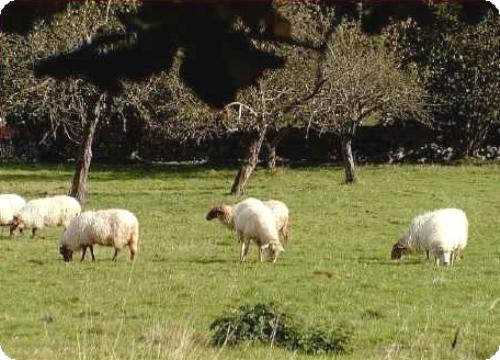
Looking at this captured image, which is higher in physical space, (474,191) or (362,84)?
(362,84)

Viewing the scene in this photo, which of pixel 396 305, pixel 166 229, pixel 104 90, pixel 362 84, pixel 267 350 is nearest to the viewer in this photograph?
pixel 104 90

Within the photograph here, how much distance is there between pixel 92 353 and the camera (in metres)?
7.39

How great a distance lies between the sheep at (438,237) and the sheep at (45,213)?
7182 mm

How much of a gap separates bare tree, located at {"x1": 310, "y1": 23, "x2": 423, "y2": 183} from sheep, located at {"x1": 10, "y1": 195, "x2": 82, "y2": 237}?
422 inches

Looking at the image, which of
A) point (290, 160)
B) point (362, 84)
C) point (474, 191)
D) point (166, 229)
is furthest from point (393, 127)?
point (166, 229)

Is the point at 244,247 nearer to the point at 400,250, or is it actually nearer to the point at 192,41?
the point at 400,250

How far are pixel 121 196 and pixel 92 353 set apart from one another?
19.4m

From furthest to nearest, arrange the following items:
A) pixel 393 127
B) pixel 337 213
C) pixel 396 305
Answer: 1. pixel 393 127
2. pixel 337 213
3. pixel 396 305

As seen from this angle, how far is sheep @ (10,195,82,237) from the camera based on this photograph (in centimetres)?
1881

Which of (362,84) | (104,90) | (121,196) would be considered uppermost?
(362,84)

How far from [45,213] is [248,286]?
8207mm

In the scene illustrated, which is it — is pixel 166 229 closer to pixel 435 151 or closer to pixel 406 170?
pixel 406 170

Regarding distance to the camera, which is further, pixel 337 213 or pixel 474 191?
pixel 474 191

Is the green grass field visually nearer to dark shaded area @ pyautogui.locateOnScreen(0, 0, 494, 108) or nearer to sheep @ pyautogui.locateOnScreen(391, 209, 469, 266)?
sheep @ pyautogui.locateOnScreen(391, 209, 469, 266)
